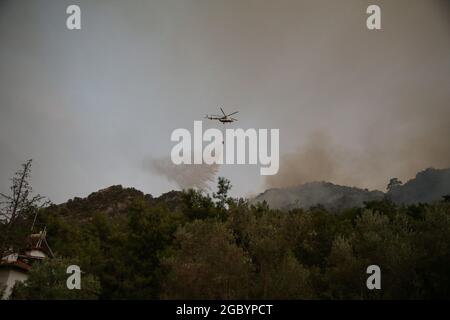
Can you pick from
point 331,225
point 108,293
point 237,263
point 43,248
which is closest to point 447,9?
point 331,225

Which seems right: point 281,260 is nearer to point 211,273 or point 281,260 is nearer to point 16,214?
point 211,273

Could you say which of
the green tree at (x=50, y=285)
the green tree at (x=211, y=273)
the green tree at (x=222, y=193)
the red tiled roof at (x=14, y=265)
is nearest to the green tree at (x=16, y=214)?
the green tree at (x=50, y=285)

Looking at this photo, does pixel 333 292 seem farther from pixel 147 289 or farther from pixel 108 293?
pixel 108 293

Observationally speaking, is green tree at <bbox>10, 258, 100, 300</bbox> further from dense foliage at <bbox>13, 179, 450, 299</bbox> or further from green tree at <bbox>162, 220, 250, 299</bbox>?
green tree at <bbox>162, 220, 250, 299</bbox>

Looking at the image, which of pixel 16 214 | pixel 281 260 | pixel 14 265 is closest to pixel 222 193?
pixel 281 260

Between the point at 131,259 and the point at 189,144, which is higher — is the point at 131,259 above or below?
below

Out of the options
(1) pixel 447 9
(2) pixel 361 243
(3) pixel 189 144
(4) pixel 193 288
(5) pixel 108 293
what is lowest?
(5) pixel 108 293

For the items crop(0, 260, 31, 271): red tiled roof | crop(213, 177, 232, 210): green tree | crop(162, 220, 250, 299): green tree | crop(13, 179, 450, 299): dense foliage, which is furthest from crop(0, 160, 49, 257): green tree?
crop(213, 177, 232, 210): green tree

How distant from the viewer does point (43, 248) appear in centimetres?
5312

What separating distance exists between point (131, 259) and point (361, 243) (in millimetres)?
21886

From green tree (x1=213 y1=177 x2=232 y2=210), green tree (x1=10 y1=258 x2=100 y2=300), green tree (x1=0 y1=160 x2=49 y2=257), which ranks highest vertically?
green tree (x1=213 y1=177 x2=232 y2=210)

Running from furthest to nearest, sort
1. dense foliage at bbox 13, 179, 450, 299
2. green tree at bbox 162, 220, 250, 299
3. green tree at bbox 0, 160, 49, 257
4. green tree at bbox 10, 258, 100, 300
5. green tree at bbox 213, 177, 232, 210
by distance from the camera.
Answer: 1. green tree at bbox 213, 177, 232, 210
2. green tree at bbox 10, 258, 100, 300
3. green tree at bbox 0, 160, 49, 257
4. dense foliage at bbox 13, 179, 450, 299
5. green tree at bbox 162, 220, 250, 299

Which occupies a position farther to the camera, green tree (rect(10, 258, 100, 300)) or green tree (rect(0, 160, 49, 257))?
green tree (rect(10, 258, 100, 300))

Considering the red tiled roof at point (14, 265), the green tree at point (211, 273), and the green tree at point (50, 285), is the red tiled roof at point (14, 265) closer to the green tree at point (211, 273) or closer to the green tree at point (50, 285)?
the green tree at point (50, 285)
